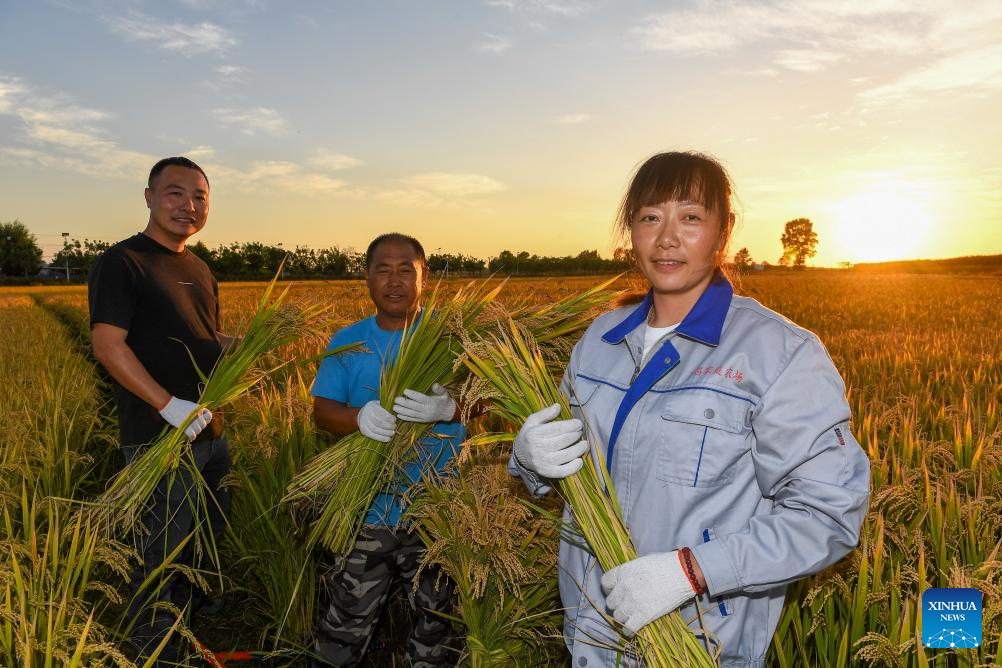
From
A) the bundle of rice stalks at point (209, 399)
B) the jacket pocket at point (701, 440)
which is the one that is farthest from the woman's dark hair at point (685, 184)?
the bundle of rice stalks at point (209, 399)

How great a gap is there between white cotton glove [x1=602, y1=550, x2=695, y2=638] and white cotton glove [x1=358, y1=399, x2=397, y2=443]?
127 centimetres

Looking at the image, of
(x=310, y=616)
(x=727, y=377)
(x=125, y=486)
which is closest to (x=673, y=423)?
(x=727, y=377)

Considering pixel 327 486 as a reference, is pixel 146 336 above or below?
above

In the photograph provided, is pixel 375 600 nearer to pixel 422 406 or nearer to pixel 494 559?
pixel 494 559

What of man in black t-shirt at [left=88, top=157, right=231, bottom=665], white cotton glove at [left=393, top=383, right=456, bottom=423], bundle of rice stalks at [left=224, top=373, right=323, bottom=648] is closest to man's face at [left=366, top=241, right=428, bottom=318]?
white cotton glove at [left=393, top=383, right=456, bottom=423]

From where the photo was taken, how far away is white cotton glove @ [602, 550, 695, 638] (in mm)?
1576

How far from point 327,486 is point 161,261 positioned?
1.57 m

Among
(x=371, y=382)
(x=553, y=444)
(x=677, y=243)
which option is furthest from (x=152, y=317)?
(x=677, y=243)

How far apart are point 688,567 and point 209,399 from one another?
7.95ft

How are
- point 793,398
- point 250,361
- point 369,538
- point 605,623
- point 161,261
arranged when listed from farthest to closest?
point 161,261 < point 250,361 < point 369,538 < point 605,623 < point 793,398

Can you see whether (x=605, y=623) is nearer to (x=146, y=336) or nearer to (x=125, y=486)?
(x=125, y=486)

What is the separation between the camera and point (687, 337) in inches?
68.8

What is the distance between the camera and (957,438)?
9.64ft

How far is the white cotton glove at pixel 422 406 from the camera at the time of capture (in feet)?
8.60
